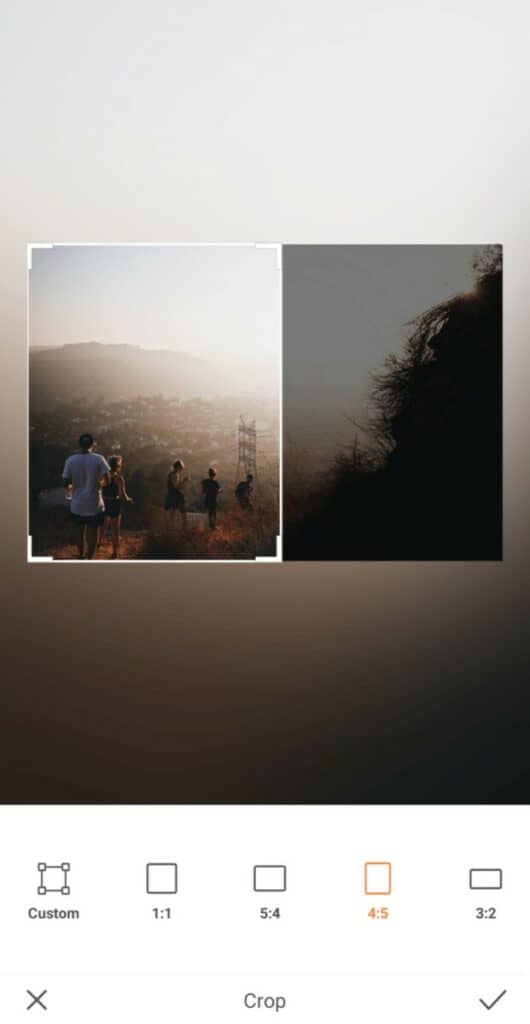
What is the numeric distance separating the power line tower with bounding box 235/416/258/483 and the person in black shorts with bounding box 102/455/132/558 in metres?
0.21

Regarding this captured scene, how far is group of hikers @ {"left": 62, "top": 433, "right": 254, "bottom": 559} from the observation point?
4.95ft

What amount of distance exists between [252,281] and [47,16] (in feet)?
1.82

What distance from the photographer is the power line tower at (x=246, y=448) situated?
1.52 meters

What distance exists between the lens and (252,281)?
1.48 m

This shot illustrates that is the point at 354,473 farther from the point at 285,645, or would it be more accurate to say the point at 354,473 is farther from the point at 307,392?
the point at 285,645
